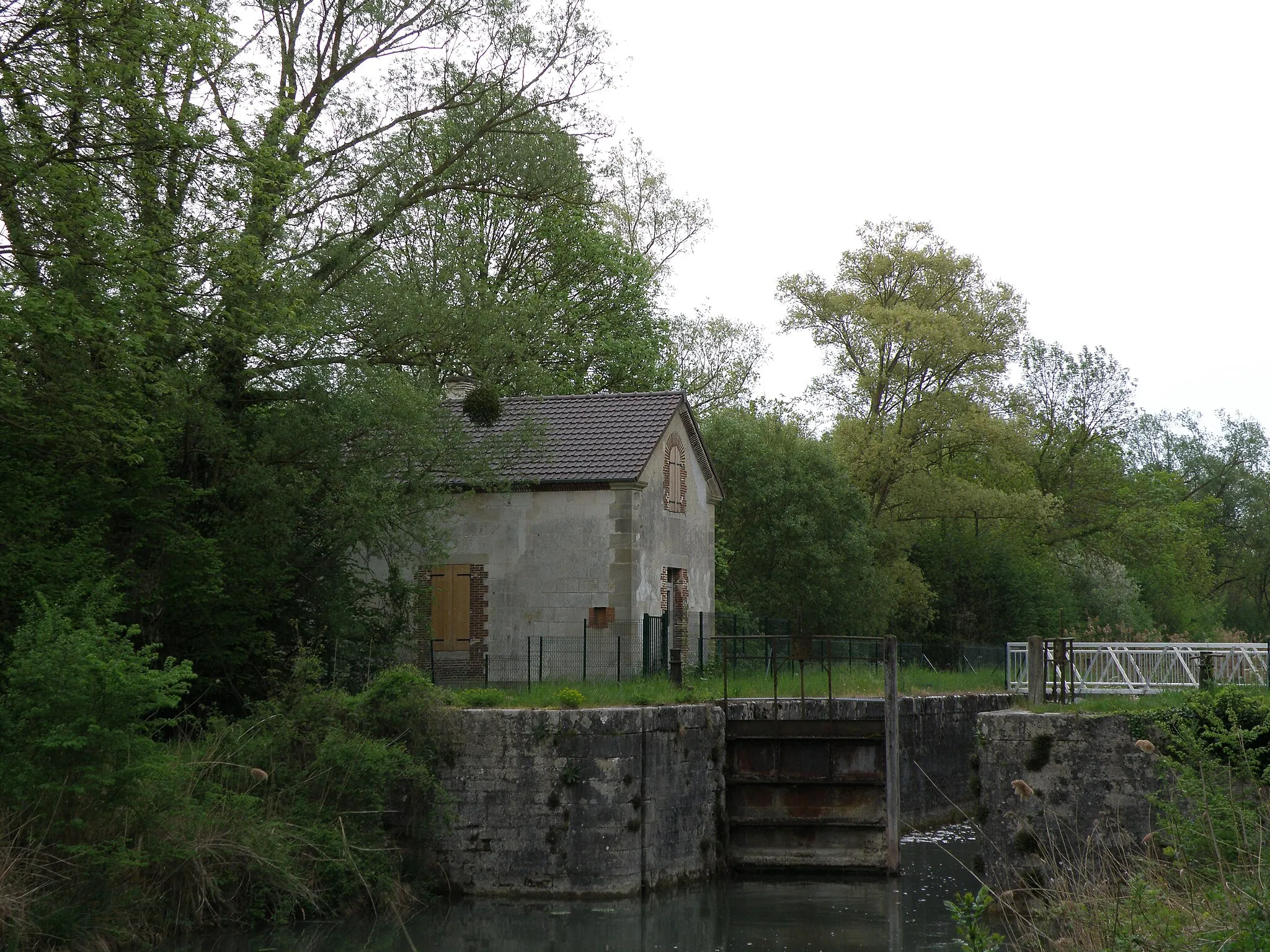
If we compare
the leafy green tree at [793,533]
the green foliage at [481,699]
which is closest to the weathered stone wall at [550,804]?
the green foliage at [481,699]

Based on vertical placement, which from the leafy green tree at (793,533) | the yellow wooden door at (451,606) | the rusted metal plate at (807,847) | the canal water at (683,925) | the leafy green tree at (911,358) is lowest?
the canal water at (683,925)

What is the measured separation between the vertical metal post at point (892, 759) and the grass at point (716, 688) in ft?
4.34

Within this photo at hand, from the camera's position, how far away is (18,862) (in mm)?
12859

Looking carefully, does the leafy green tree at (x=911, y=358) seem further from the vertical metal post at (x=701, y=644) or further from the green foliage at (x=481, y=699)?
the green foliage at (x=481, y=699)

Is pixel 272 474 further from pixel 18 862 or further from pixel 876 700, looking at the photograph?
pixel 876 700

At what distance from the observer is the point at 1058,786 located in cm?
1578

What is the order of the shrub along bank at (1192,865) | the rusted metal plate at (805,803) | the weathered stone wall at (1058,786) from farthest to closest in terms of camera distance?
the rusted metal plate at (805,803)
the weathered stone wall at (1058,786)
the shrub along bank at (1192,865)

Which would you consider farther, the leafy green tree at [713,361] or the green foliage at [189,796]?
the leafy green tree at [713,361]

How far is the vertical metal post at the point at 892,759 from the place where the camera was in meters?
19.4

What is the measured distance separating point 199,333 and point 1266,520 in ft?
175

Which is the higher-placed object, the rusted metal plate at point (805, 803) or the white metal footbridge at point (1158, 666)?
the white metal footbridge at point (1158, 666)

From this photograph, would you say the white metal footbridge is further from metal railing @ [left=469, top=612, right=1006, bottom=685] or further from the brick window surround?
the brick window surround

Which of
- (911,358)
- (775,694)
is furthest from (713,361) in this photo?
(775,694)

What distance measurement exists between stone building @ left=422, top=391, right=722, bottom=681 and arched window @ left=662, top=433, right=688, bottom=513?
2.6 inches
